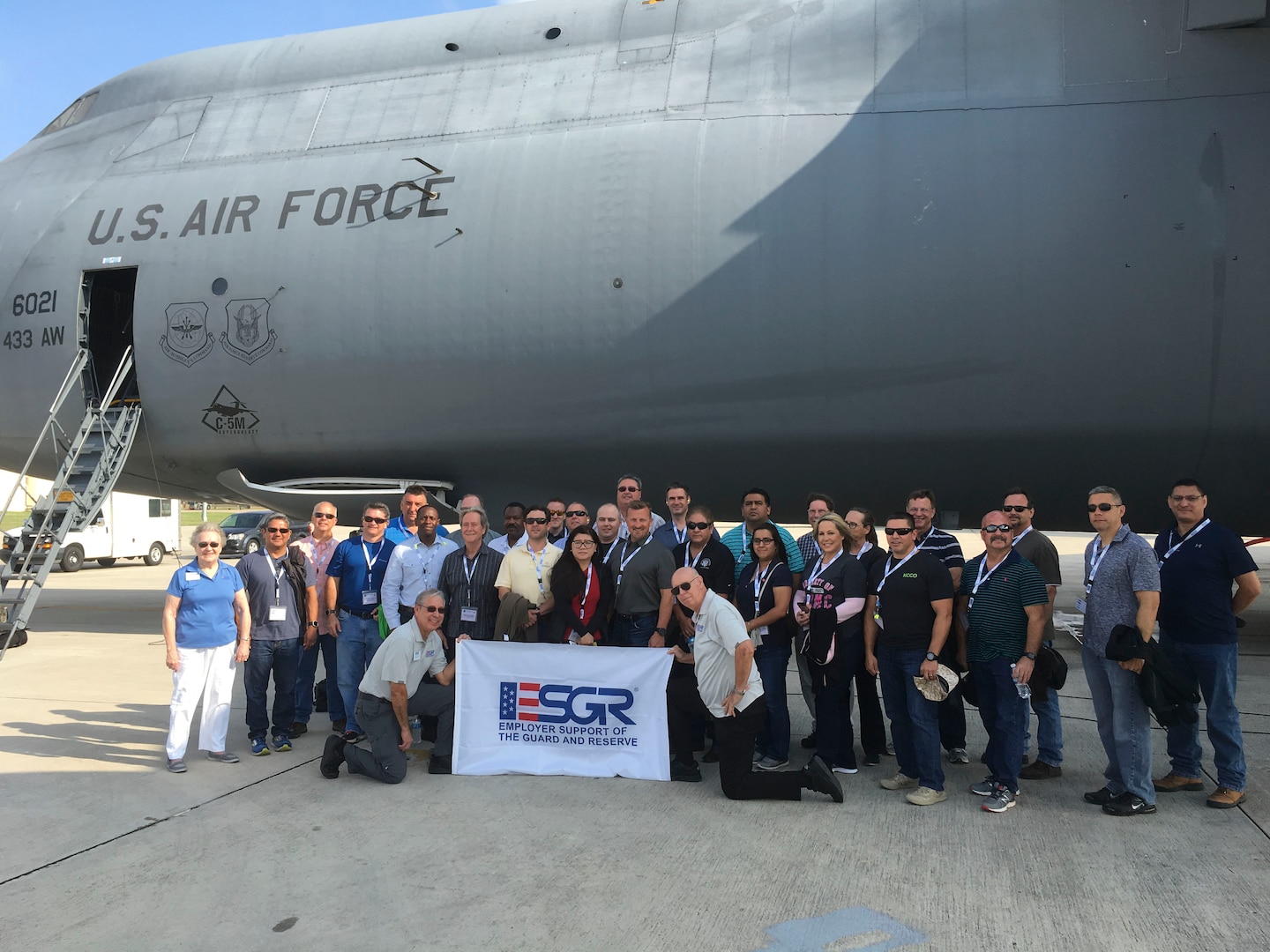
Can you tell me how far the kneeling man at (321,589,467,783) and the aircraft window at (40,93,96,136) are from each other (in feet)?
34.3

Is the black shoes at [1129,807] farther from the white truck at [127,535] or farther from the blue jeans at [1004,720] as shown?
the white truck at [127,535]

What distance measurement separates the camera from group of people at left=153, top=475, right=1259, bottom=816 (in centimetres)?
564

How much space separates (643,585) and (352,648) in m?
2.49

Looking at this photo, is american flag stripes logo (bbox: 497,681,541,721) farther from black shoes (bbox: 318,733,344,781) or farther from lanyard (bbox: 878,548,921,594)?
lanyard (bbox: 878,548,921,594)

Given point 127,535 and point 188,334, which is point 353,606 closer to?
point 188,334

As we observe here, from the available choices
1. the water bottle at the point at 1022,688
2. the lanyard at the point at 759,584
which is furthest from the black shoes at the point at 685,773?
the water bottle at the point at 1022,688

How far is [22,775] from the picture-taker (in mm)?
6367

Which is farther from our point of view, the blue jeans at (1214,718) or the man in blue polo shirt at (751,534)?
the man in blue polo shirt at (751,534)

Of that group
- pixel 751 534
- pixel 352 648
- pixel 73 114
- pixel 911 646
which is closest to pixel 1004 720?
pixel 911 646

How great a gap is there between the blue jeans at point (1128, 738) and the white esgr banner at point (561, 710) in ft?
9.11

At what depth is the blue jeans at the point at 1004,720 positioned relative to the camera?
18.4 feet

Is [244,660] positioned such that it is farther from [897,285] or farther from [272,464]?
[897,285]

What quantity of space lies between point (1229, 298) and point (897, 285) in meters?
2.91

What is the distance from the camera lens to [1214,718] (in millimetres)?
5598
